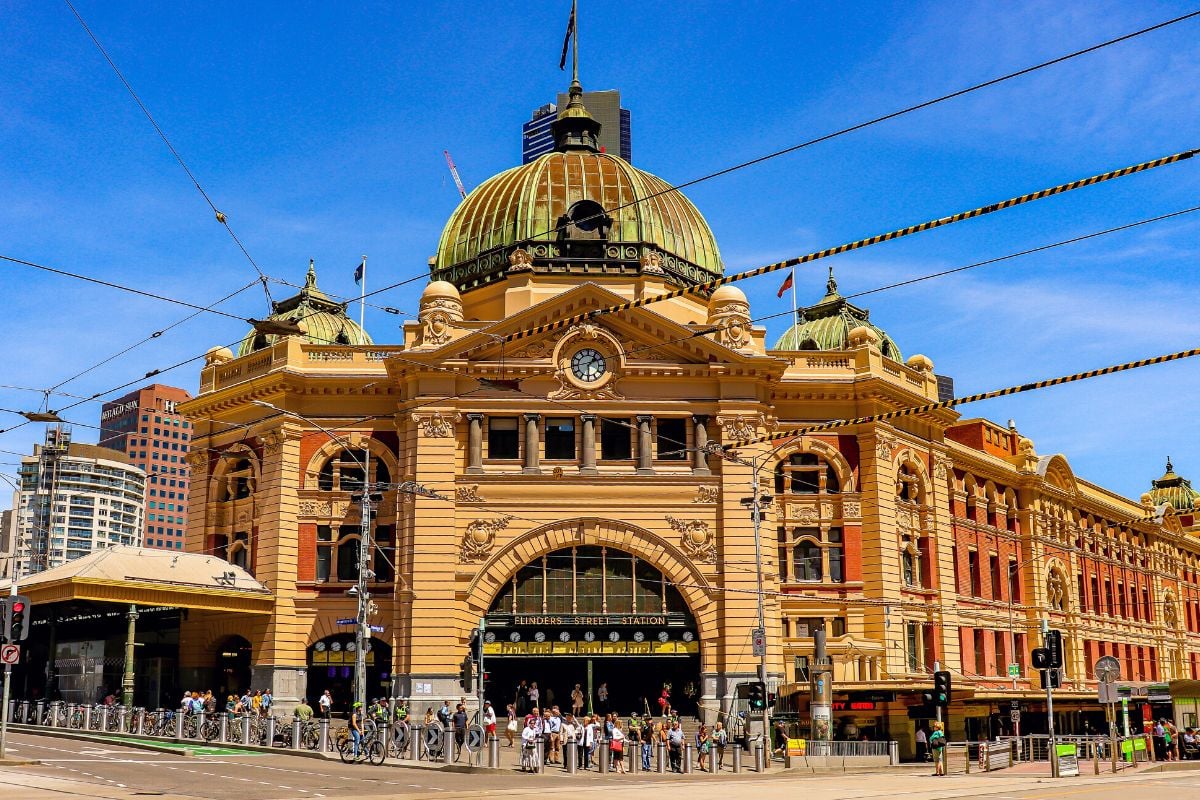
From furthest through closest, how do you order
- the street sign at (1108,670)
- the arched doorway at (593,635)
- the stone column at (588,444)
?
the stone column at (588,444) → the arched doorway at (593,635) → the street sign at (1108,670)

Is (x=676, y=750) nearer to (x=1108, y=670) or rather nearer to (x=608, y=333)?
(x=1108, y=670)

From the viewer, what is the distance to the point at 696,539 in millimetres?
55094

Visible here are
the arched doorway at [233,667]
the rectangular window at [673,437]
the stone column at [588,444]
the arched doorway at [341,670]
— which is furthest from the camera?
the arched doorway at [233,667]

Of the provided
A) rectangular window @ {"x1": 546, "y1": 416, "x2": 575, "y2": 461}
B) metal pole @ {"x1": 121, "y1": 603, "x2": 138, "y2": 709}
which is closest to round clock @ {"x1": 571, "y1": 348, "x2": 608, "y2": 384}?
rectangular window @ {"x1": 546, "y1": 416, "x2": 575, "y2": 461}

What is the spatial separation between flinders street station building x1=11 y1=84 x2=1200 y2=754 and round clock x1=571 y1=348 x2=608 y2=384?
0.10 meters

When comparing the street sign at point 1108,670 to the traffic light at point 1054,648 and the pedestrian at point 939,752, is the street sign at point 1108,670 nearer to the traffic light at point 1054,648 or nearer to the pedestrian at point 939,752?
the traffic light at point 1054,648

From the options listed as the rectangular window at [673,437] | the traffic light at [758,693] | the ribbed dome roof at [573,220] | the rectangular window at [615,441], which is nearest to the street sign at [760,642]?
the traffic light at [758,693]

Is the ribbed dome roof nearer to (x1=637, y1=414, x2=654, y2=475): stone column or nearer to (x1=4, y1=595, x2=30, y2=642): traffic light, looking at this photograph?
(x1=637, y1=414, x2=654, y2=475): stone column

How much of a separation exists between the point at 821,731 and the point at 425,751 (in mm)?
14675

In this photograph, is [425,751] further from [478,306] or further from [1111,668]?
[478,306]

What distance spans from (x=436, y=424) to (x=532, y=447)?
13.6 feet

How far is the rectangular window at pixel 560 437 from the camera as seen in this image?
5622cm

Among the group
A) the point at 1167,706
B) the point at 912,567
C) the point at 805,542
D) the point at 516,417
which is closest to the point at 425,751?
the point at 516,417

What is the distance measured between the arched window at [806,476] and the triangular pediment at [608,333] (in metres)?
Result: 5.65
